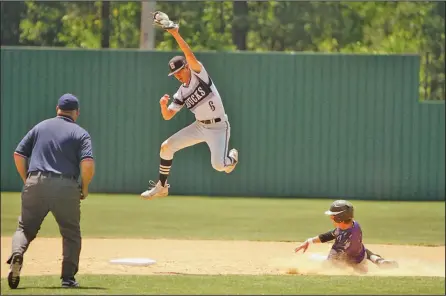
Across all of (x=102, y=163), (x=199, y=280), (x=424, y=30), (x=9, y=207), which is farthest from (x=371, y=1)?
(x=199, y=280)

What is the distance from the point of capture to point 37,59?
23.1 metres

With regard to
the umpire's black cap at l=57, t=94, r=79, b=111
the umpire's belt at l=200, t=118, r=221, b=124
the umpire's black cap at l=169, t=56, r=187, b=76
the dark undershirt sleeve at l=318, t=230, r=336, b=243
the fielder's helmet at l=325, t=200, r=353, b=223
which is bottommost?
the dark undershirt sleeve at l=318, t=230, r=336, b=243

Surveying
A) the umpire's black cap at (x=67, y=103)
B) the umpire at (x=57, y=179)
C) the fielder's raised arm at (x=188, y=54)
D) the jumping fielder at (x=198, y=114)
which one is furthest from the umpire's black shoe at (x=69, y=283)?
the fielder's raised arm at (x=188, y=54)

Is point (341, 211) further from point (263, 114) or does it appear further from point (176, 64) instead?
point (263, 114)

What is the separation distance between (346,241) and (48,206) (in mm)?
3598

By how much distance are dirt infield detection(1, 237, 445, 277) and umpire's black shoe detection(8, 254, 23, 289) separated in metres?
A: 2.75

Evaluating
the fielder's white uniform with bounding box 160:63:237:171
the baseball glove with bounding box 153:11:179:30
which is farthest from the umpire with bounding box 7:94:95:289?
the fielder's white uniform with bounding box 160:63:237:171

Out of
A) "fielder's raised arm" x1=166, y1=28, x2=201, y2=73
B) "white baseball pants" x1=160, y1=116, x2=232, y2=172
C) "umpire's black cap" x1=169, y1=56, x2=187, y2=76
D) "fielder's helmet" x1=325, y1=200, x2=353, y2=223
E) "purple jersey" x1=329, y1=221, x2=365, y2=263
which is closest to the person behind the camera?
"fielder's raised arm" x1=166, y1=28, x2=201, y2=73

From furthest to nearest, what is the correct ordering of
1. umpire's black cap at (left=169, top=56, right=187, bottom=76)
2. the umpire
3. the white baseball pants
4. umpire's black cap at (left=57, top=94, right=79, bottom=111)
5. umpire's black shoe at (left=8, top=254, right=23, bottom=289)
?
the white baseball pants
umpire's black cap at (left=169, top=56, right=187, bottom=76)
umpire's black cap at (left=57, top=94, right=79, bottom=111)
the umpire
umpire's black shoe at (left=8, top=254, right=23, bottom=289)

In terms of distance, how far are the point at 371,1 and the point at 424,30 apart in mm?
2008

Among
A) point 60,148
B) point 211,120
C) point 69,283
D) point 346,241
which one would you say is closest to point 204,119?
point 211,120

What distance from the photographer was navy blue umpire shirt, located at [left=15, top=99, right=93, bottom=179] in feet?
33.7

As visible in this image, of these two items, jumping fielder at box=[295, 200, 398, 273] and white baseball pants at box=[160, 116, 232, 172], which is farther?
white baseball pants at box=[160, 116, 232, 172]

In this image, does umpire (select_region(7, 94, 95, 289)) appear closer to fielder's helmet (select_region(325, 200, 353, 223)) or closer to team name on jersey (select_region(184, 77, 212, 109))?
team name on jersey (select_region(184, 77, 212, 109))
